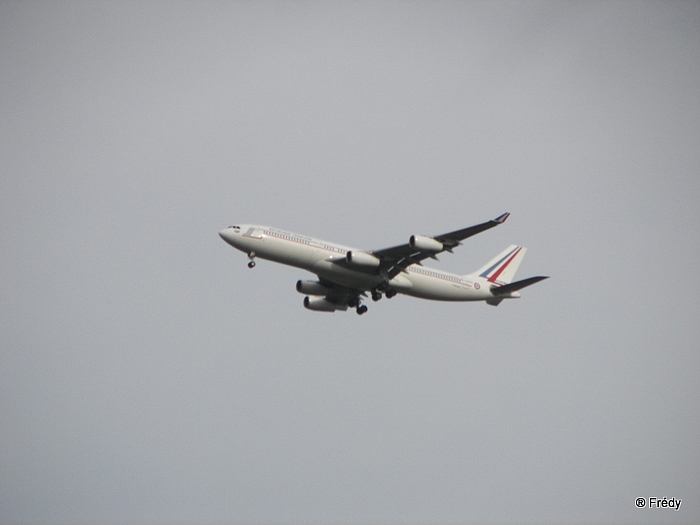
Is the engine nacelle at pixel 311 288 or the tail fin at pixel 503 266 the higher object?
the tail fin at pixel 503 266

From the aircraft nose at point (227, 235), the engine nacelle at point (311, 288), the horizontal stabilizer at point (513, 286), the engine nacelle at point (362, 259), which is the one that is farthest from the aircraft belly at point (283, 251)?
the horizontal stabilizer at point (513, 286)

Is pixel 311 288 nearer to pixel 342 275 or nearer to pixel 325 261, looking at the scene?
pixel 342 275

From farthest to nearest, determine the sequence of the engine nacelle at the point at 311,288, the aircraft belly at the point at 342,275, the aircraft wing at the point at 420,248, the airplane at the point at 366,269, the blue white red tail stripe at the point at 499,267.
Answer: the blue white red tail stripe at the point at 499,267 < the engine nacelle at the point at 311,288 < the aircraft belly at the point at 342,275 < the airplane at the point at 366,269 < the aircraft wing at the point at 420,248

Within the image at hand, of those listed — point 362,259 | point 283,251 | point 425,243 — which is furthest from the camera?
point 362,259

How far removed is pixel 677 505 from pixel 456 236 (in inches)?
795

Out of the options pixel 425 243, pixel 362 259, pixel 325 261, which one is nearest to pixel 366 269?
pixel 362 259

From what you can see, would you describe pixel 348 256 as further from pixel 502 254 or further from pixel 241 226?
pixel 502 254

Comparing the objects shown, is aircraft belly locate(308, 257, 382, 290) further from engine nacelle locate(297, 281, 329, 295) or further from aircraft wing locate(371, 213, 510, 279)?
engine nacelle locate(297, 281, 329, 295)

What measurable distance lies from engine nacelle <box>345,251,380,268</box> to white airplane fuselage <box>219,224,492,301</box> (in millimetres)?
355

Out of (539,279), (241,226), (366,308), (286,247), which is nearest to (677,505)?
(539,279)

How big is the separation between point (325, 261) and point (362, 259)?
7.37 feet

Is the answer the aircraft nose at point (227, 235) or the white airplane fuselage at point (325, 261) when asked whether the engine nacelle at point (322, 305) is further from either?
the aircraft nose at point (227, 235)

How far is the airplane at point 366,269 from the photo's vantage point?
4709 centimetres

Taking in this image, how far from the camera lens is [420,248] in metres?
45.6
